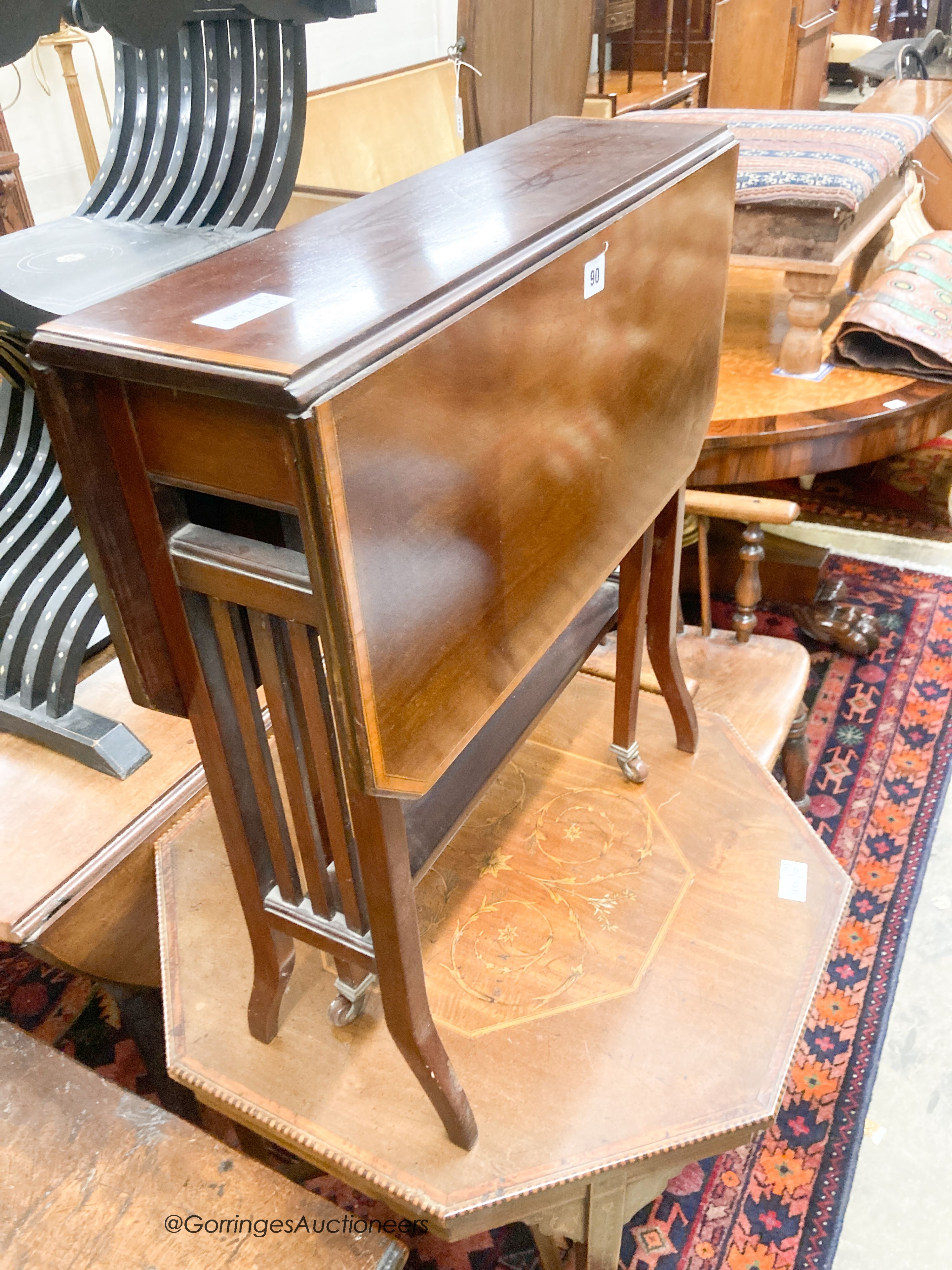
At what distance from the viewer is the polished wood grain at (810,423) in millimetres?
1987

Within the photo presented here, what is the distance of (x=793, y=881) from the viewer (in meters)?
1.32

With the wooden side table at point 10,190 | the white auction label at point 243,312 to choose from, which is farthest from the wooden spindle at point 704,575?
the wooden side table at point 10,190

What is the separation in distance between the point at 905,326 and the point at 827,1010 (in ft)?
4.77

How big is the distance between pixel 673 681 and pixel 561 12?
2.72 meters

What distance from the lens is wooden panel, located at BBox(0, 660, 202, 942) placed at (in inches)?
48.4

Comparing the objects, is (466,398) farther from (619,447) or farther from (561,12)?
(561,12)

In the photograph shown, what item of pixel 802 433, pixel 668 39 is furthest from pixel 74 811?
pixel 668 39

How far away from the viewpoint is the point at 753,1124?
1066mm

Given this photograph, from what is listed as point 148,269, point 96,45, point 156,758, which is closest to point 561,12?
point 96,45

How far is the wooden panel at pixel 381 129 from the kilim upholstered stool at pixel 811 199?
4.99 feet

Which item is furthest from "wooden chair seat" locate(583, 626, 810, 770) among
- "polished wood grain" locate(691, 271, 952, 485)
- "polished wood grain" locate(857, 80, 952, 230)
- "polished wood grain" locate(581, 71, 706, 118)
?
"polished wood grain" locate(581, 71, 706, 118)

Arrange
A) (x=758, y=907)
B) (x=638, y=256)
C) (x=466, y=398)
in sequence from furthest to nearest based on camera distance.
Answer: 1. (x=758, y=907)
2. (x=638, y=256)
3. (x=466, y=398)

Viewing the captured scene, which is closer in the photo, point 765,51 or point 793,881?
point 793,881

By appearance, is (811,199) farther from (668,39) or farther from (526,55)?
(668,39)
